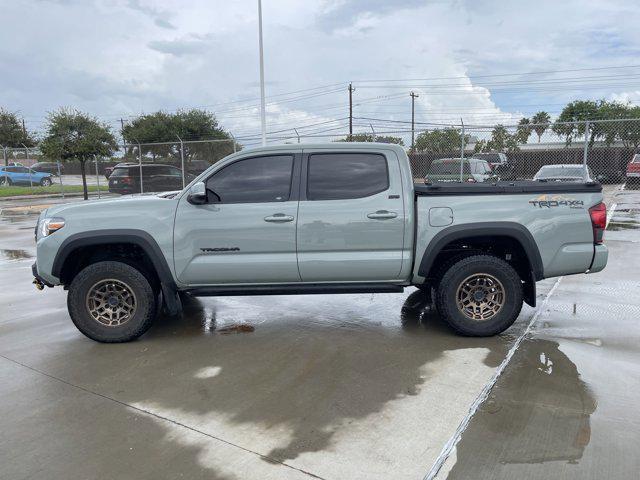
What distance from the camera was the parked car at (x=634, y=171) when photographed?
19.9 meters

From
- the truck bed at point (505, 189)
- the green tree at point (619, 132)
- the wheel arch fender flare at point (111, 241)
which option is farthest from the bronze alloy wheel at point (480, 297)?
the green tree at point (619, 132)

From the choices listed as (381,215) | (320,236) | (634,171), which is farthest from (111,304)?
(634,171)

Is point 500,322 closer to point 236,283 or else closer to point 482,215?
point 482,215

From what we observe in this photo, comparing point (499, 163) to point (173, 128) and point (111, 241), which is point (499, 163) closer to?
point (111, 241)

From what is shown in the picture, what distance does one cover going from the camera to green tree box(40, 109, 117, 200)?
2009cm

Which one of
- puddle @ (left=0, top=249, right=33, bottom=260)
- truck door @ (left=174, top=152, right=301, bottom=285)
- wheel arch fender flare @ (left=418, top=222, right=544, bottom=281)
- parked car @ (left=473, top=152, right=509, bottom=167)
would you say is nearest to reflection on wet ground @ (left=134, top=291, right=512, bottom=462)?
truck door @ (left=174, top=152, right=301, bottom=285)

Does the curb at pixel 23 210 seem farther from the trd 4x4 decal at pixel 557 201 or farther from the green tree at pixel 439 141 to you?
the trd 4x4 decal at pixel 557 201

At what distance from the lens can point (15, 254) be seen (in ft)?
34.4

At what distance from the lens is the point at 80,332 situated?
5430 mm

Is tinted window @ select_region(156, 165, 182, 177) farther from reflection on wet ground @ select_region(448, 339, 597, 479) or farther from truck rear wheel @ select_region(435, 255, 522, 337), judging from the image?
reflection on wet ground @ select_region(448, 339, 597, 479)

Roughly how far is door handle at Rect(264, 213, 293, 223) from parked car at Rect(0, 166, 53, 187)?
111ft

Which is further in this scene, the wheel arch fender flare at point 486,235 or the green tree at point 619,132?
the green tree at point 619,132

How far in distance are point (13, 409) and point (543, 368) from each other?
4.18m

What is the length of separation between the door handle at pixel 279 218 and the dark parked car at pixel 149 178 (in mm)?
15959
